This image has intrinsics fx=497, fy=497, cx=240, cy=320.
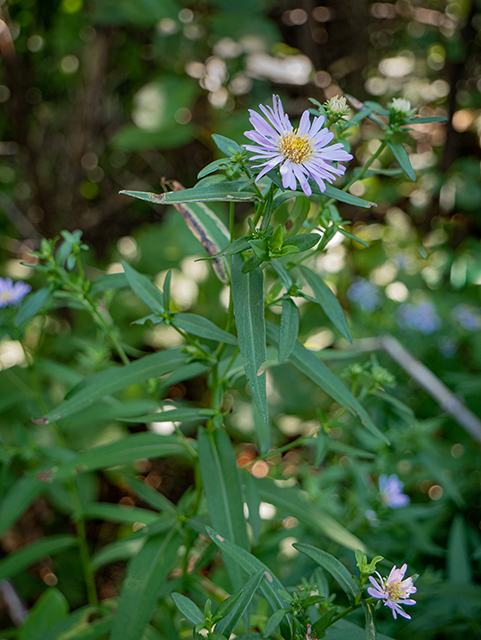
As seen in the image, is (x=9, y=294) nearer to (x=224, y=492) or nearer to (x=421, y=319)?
(x=224, y=492)

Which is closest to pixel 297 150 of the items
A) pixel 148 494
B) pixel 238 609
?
pixel 238 609

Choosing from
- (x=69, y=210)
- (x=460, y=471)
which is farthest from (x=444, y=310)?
(x=69, y=210)

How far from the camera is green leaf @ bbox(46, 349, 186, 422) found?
595mm

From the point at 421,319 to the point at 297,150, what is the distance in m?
1.05

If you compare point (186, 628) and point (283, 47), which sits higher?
point (283, 47)

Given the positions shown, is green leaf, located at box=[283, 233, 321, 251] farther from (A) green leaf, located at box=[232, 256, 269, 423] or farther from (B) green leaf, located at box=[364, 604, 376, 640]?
(B) green leaf, located at box=[364, 604, 376, 640]

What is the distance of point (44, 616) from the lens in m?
0.94

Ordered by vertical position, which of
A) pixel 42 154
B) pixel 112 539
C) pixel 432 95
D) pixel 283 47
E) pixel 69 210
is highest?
pixel 283 47

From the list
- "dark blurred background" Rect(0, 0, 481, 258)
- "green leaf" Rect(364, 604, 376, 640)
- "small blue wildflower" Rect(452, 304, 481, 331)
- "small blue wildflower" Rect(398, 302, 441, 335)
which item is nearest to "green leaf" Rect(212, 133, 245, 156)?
"green leaf" Rect(364, 604, 376, 640)

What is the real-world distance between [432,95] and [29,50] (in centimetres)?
166

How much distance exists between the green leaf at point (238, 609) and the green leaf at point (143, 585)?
0.20 meters

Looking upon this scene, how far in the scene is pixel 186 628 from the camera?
2.85 feet

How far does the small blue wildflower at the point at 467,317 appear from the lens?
145cm

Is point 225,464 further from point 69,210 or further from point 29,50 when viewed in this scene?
point 29,50
